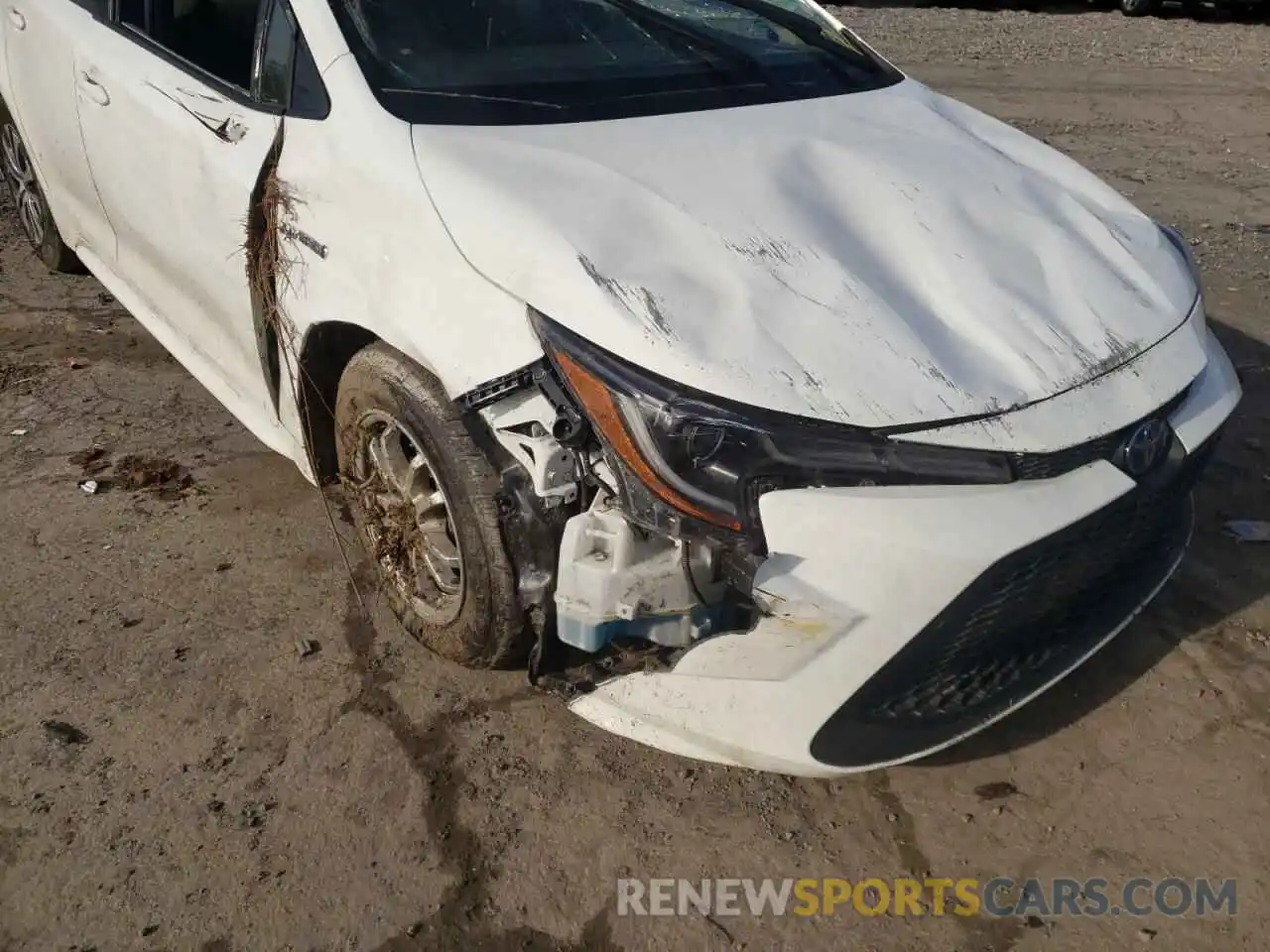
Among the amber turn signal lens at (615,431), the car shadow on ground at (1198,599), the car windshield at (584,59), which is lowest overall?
the car shadow on ground at (1198,599)

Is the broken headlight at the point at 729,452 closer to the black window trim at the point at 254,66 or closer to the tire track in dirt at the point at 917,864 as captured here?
the tire track in dirt at the point at 917,864

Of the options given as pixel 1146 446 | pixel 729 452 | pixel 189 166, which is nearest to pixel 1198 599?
pixel 1146 446

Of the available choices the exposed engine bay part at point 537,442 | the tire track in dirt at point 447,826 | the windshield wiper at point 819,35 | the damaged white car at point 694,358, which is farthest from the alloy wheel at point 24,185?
the exposed engine bay part at point 537,442

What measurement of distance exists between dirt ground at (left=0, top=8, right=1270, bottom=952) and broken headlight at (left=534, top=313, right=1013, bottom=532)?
788 mm

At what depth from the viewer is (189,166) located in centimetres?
285

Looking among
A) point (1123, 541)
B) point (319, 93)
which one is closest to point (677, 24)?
point (319, 93)

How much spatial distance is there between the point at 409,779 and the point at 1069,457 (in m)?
1.51

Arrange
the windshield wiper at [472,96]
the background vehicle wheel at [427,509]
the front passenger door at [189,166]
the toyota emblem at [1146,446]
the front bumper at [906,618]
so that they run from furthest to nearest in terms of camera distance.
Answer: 1. the front passenger door at [189,166]
2. the windshield wiper at [472,96]
3. the background vehicle wheel at [427,509]
4. the toyota emblem at [1146,446]
5. the front bumper at [906,618]

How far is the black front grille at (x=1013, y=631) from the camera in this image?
195cm

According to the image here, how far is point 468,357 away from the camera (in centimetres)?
212

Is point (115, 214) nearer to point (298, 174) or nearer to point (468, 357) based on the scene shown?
point (298, 174)

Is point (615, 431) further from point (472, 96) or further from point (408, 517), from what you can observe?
point (472, 96)

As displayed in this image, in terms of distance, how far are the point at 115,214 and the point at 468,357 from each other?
6.70 ft

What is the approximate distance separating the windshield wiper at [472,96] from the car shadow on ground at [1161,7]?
14.1 meters
